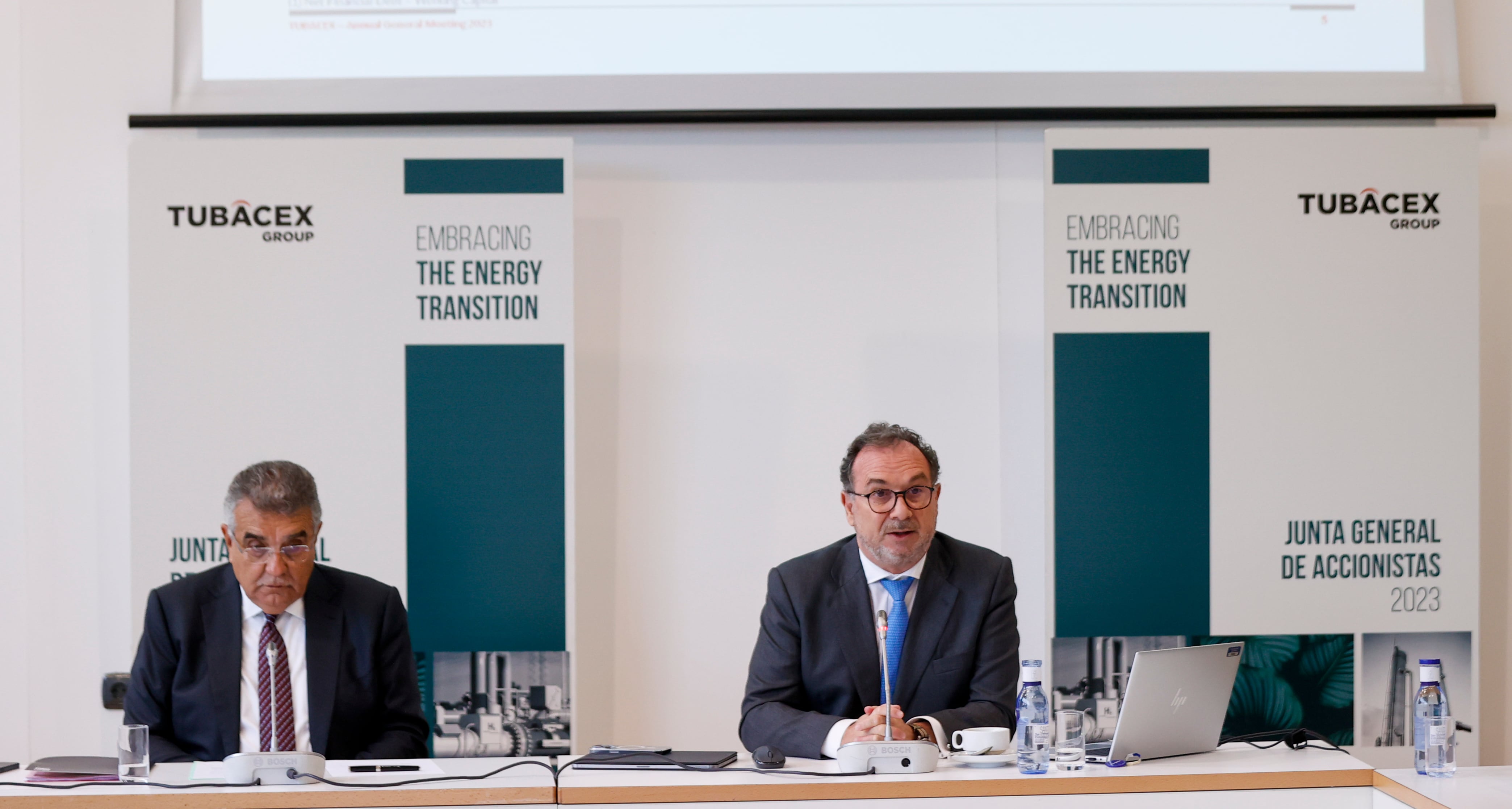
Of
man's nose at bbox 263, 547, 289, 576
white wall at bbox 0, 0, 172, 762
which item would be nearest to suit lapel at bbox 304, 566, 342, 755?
man's nose at bbox 263, 547, 289, 576

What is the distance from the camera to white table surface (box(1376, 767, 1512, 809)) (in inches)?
87.4

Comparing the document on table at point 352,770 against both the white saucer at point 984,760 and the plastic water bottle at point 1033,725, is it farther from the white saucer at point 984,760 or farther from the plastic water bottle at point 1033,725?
the plastic water bottle at point 1033,725

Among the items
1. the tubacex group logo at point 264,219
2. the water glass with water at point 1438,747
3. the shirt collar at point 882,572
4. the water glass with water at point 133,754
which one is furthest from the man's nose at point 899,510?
the tubacex group logo at point 264,219

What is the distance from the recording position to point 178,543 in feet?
11.6

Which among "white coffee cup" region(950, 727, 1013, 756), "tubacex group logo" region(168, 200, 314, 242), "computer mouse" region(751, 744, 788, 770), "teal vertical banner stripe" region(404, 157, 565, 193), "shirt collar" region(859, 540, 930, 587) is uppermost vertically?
"teal vertical banner stripe" region(404, 157, 565, 193)

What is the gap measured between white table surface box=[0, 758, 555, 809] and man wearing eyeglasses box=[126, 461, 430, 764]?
0.42m

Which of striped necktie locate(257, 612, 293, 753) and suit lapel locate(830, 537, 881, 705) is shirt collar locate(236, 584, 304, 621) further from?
suit lapel locate(830, 537, 881, 705)

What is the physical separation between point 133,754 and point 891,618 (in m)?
1.63

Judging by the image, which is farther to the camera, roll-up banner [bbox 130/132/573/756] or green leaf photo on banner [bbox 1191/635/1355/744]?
green leaf photo on banner [bbox 1191/635/1355/744]

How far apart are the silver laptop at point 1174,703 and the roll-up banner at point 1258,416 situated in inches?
41.0

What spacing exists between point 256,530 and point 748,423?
64.4 inches

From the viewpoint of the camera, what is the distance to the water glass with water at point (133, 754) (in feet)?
7.86

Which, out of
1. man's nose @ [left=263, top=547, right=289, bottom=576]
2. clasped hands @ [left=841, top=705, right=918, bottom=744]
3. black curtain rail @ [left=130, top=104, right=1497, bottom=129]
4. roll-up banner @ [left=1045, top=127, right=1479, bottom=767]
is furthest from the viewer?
black curtain rail @ [left=130, top=104, right=1497, bottom=129]

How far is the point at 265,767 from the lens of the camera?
2.36 meters
